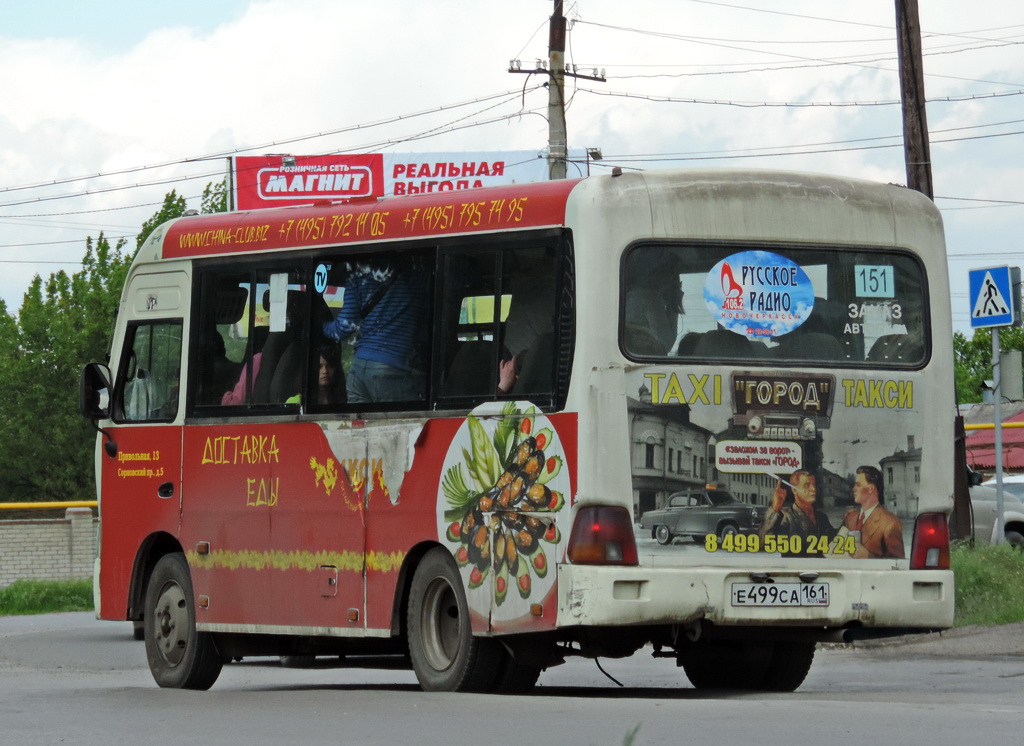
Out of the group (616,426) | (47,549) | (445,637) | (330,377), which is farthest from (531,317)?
(47,549)

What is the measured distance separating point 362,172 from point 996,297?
41006mm

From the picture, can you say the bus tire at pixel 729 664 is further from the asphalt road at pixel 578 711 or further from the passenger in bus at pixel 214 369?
the passenger in bus at pixel 214 369

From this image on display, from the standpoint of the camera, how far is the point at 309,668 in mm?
Result: 17281

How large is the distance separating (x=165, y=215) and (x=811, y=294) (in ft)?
180

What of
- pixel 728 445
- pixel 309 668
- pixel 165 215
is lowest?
pixel 309 668

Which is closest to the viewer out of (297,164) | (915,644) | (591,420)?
(591,420)

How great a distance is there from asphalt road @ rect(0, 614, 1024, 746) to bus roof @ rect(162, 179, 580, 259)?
2.71 meters

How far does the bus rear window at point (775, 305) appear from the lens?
1041cm

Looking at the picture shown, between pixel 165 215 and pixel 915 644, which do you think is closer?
pixel 915 644

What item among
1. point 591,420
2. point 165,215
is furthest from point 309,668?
point 165,215

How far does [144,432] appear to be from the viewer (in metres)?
13.7

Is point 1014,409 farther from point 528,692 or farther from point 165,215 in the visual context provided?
point 528,692

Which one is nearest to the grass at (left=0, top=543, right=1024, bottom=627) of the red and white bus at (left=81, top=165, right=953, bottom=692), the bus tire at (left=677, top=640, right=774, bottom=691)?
Result: the bus tire at (left=677, top=640, right=774, bottom=691)

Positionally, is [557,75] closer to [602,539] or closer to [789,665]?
[789,665]
